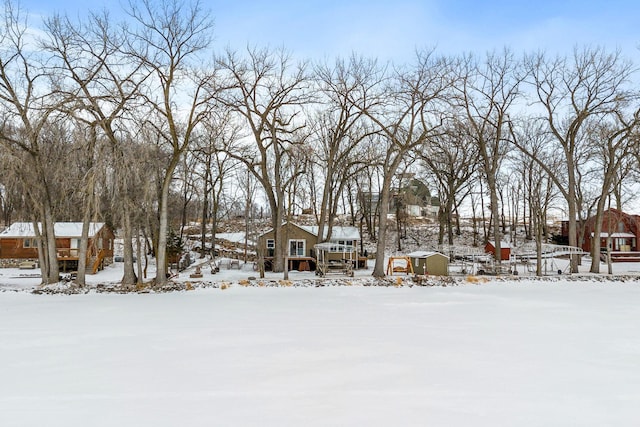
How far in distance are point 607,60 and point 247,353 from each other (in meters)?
25.1

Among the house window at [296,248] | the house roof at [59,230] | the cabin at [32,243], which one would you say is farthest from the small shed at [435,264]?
the house roof at [59,230]

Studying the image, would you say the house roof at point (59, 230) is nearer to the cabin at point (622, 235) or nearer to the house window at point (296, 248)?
the house window at point (296, 248)

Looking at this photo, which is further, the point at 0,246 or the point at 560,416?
the point at 0,246

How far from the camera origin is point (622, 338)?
339 inches

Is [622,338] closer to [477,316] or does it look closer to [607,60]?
[477,316]

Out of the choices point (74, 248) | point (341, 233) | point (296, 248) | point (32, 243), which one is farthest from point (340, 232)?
point (32, 243)

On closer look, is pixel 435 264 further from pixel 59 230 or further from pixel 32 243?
pixel 32 243

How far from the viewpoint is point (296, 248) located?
94.0 ft

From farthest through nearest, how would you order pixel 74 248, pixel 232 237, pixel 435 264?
pixel 232 237, pixel 74 248, pixel 435 264

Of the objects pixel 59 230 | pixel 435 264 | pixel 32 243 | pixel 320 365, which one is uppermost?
pixel 59 230

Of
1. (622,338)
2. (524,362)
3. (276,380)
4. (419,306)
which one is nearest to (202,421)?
(276,380)

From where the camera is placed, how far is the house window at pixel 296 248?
2861 centimetres

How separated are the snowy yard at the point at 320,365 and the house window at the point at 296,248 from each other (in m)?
15.6

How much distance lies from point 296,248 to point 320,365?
72.2 ft
